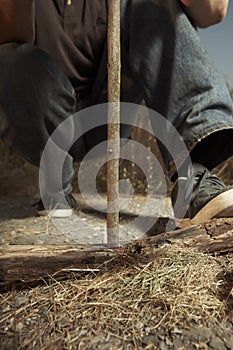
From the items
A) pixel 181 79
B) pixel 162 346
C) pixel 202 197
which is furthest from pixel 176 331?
pixel 181 79

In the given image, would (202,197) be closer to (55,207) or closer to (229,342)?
(229,342)

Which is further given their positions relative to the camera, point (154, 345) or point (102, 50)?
point (102, 50)

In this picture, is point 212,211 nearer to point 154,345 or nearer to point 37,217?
point 154,345

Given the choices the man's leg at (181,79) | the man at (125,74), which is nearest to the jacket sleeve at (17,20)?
the man at (125,74)

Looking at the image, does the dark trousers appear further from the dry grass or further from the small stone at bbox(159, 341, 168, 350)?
the small stone at bbox(159, 341, 168, 350)

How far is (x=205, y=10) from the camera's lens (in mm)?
1240

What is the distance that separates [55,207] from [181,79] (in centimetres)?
67

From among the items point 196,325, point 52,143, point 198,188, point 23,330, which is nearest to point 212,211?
point 198,188

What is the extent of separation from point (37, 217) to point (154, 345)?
1008 mm

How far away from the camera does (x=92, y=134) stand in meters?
1.70

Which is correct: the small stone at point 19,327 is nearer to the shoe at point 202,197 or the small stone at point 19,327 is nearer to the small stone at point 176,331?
the small stone at point 176,331

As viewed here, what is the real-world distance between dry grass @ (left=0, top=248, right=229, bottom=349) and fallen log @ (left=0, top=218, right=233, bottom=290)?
0.02 meters

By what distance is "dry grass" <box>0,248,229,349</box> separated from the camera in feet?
2.35

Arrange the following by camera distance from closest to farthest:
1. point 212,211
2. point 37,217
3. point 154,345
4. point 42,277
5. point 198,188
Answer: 1. point 154,345
2. point 42,277
3. point 212,211
4. point 198,188
5. point 37,217
